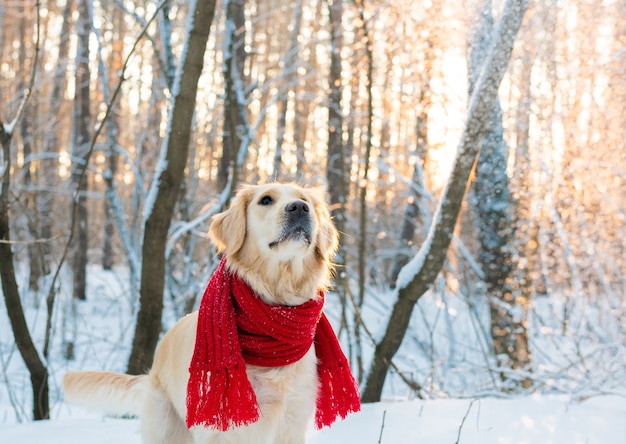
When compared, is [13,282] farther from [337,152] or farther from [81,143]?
[81,143]

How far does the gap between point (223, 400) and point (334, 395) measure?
0.58 meters

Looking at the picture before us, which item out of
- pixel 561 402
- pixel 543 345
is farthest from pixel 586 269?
pixel 561 402

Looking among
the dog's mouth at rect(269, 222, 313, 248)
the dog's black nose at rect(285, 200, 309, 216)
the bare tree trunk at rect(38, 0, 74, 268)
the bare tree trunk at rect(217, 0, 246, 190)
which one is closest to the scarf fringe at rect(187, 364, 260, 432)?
the dog's mouth at rect(269, 222, 313, 248)

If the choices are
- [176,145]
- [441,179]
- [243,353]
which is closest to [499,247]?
[441,179]

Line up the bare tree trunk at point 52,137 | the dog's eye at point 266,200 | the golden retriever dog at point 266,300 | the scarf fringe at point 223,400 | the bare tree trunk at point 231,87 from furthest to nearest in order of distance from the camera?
the bare tree trunk at point 52,137 < the bare tree trunk at point 231,87 < the dog's eye at point 266,200 < the golden retriever dog at point 266,300 < the scarf fringe at point 223,400

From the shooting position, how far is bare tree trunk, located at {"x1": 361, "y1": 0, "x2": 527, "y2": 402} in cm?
382

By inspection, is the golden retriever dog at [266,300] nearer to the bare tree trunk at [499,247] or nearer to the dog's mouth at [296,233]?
the dog's mouth at [296,233]

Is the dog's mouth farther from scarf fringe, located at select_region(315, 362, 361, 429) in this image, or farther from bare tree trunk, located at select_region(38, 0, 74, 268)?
bare tree trunk, located at select_region(38, 0, 74, 268)

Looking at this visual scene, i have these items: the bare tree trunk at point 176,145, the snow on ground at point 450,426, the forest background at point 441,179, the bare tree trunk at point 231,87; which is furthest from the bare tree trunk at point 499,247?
the bare tree trunk at point 176,145

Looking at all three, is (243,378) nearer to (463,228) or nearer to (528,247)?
(528,247)

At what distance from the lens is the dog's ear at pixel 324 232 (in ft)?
8.67

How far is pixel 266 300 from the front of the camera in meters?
2.57

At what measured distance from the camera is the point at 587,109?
7.53 m

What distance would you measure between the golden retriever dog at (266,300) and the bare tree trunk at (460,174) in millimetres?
1382
